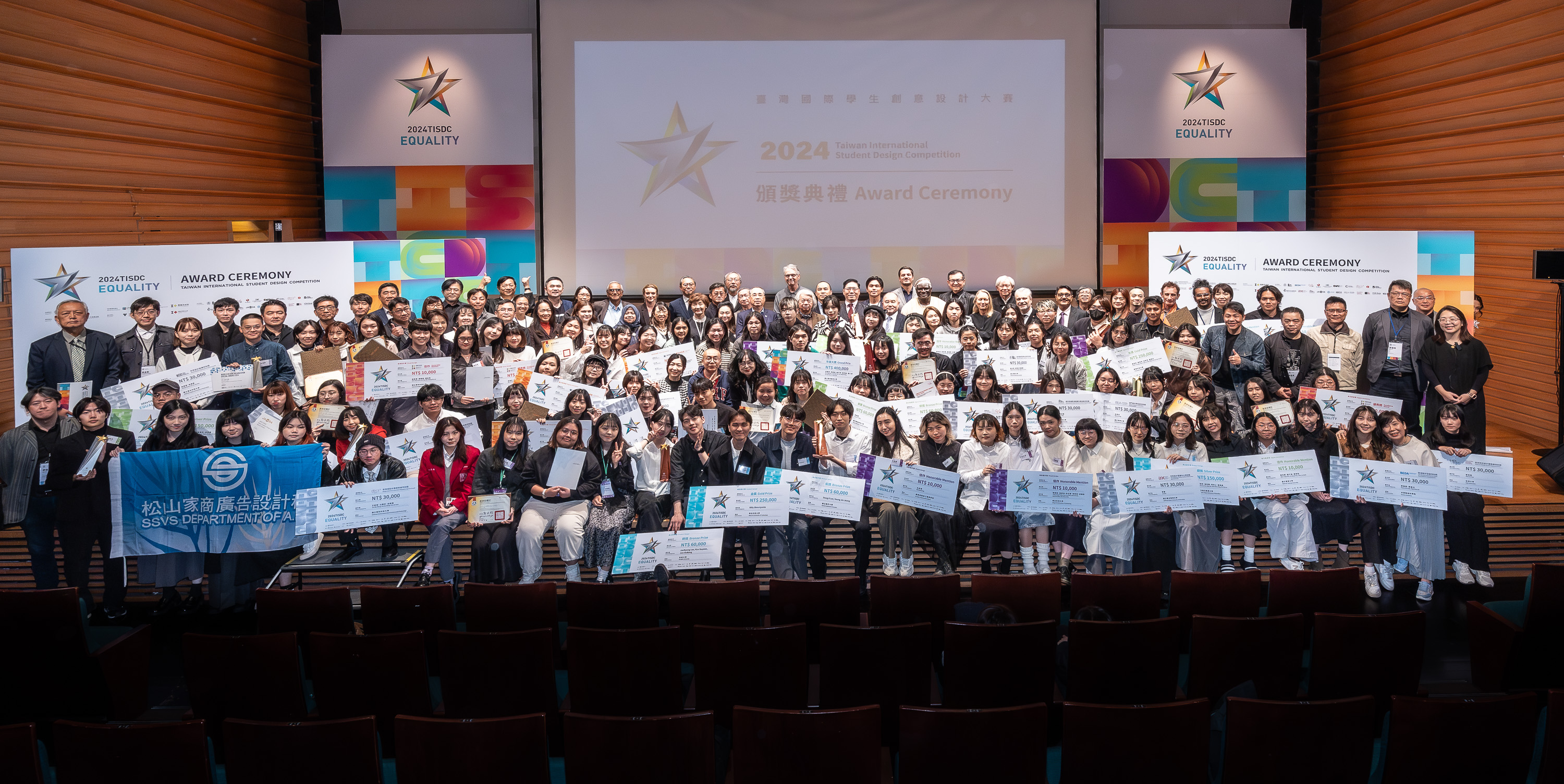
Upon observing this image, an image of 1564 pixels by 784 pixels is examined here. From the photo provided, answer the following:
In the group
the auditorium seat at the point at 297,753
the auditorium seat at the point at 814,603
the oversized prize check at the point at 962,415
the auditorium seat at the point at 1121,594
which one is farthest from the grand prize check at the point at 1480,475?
the auditorium seat at the point at 297,753

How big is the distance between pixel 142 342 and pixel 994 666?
24.1 ft

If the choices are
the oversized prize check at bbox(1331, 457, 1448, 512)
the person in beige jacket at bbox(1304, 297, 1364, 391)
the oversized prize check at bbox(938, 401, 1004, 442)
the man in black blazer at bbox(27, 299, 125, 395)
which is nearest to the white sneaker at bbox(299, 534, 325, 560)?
the man in black blazer at bbox(27, 299, 125, 395)

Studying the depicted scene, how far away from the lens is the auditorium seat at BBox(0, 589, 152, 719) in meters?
4.34

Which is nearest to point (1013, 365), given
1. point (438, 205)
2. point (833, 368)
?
point (833, 368)

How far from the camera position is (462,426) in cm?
662

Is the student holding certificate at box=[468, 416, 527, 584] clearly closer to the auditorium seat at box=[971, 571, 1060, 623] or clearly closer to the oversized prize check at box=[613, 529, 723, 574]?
the oversized prize check at box=[613, 529, 723, 574]

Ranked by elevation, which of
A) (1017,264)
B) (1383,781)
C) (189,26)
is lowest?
(1383,781)

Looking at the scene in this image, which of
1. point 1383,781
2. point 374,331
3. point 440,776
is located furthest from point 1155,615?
point 374,331

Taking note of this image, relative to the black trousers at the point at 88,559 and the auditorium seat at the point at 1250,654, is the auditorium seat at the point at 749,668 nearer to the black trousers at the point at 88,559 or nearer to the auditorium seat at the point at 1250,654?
the auditorium seat at the point at 1250,654

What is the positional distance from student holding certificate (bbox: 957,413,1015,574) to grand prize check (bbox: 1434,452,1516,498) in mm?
2783

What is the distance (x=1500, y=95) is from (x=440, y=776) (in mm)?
11775

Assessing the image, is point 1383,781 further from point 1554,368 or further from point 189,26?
point 189,26

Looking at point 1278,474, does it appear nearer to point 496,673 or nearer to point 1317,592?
point 1317,592

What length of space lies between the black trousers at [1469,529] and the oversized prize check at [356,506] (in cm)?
194
